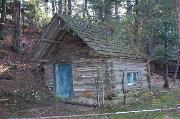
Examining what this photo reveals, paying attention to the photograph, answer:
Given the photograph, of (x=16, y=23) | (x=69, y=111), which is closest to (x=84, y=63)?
(x=69, y=111)

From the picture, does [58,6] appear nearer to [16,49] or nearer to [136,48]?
[16,49]

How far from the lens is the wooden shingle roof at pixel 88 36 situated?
598 inches

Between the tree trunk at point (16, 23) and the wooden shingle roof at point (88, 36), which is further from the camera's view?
the tree trunk at point (16, 23)

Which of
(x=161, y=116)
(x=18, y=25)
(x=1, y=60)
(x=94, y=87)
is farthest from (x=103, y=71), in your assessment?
(x=18, y=25)

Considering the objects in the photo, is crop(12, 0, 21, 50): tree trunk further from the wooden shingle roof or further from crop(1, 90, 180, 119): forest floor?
crop(1, 90, 180, 119): forest floor

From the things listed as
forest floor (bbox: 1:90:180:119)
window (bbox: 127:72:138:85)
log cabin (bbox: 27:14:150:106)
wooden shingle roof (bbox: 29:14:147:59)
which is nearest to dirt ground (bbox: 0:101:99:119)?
forest floor (bbox: 1:90:180:119)

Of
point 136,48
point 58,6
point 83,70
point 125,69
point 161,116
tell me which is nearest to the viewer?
point 161,116

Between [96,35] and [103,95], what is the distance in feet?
12.8

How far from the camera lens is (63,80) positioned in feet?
57.4

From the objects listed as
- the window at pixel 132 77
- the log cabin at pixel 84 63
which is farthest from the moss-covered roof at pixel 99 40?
the window at pixel 132 77

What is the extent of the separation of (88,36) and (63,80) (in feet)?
10.9

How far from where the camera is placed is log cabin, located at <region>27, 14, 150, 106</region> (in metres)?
15.4

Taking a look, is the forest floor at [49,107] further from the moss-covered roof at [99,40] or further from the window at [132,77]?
the moss-covered roof at [99,40]

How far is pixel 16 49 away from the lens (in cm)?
2597
